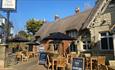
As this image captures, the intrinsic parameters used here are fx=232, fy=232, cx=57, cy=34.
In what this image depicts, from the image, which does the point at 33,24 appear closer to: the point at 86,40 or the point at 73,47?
the point at 73,47

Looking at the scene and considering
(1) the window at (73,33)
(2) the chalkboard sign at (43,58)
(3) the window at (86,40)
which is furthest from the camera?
(1) the window at (73,33)

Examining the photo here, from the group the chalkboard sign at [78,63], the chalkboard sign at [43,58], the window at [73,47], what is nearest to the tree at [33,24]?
the window at [73,47]

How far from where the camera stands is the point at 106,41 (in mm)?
22766

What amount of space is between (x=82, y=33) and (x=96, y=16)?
474 centimetres

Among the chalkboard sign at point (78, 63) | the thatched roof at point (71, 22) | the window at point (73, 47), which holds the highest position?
the thatched roof at point (71, 22)

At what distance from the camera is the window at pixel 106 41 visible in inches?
881

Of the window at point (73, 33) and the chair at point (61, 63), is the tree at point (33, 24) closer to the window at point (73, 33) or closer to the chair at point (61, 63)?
the window at point (73, 33)

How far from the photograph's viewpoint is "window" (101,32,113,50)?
73.4ft

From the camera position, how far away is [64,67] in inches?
680

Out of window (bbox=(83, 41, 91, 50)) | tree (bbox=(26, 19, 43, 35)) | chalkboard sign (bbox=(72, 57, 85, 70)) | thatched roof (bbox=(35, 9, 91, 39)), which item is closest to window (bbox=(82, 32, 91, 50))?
window (bbox=(83, 41, 91, 50))

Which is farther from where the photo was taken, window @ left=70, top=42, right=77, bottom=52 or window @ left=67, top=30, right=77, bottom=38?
window @ left=67, top=30, right=77, bottom=38

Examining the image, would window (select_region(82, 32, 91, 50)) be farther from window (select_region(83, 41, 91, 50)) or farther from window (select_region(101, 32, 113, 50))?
window (select_region(101, 32, 113, 50))

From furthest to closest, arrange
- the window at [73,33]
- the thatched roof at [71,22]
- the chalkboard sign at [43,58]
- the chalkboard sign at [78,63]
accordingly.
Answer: the thatched roof at [71,22] → the window at [73,33] → the chalkboard sign at [43,58] → the chalkboard sign at [78,63]

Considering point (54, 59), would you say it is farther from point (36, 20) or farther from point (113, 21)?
point (36, 20)
